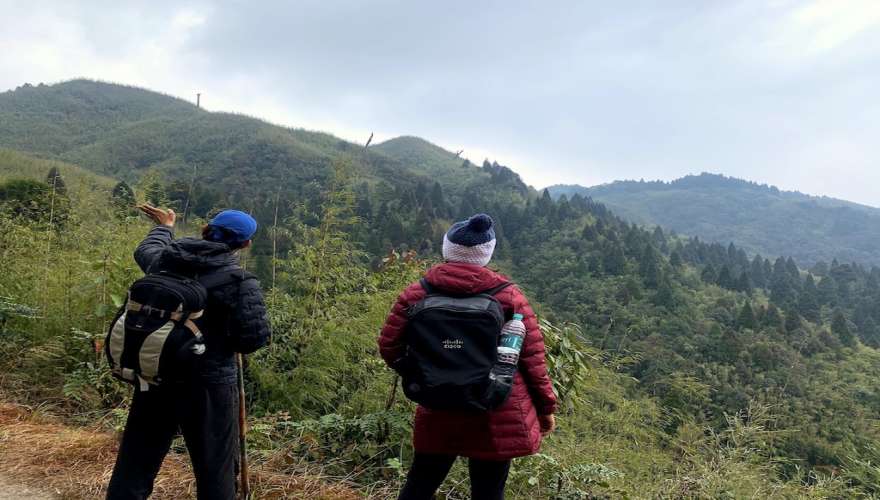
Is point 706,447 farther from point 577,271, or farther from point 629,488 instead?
point 577,271

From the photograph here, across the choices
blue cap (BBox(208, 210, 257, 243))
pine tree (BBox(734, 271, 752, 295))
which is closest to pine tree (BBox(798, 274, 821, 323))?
pine tree (BBox(734, 271, 752, 295))

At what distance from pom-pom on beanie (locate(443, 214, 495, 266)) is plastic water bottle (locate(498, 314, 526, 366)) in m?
0.25

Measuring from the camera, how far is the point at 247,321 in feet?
6.21

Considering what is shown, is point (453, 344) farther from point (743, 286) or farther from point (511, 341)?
point (743, 286)

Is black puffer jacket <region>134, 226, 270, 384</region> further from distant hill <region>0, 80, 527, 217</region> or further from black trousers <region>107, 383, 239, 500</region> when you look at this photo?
distant hill <region>0, 80, 527, 217</region>

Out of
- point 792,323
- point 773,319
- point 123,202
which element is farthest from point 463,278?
point 792,323

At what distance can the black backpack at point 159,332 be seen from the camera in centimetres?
173

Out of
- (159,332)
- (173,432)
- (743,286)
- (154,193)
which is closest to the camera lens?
(159,332)

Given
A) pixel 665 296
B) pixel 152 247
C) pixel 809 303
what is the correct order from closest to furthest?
pixel 152 247, pixel 665 296, pixel 809 303

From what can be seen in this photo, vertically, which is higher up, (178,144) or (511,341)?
(178,144)

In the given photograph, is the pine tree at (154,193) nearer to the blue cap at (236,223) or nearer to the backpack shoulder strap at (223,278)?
the blue cap at (236,223)

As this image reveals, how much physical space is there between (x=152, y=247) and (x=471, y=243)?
4.26ft

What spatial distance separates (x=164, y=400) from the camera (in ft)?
6.08

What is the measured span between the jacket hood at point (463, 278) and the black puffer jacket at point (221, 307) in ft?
2.21
